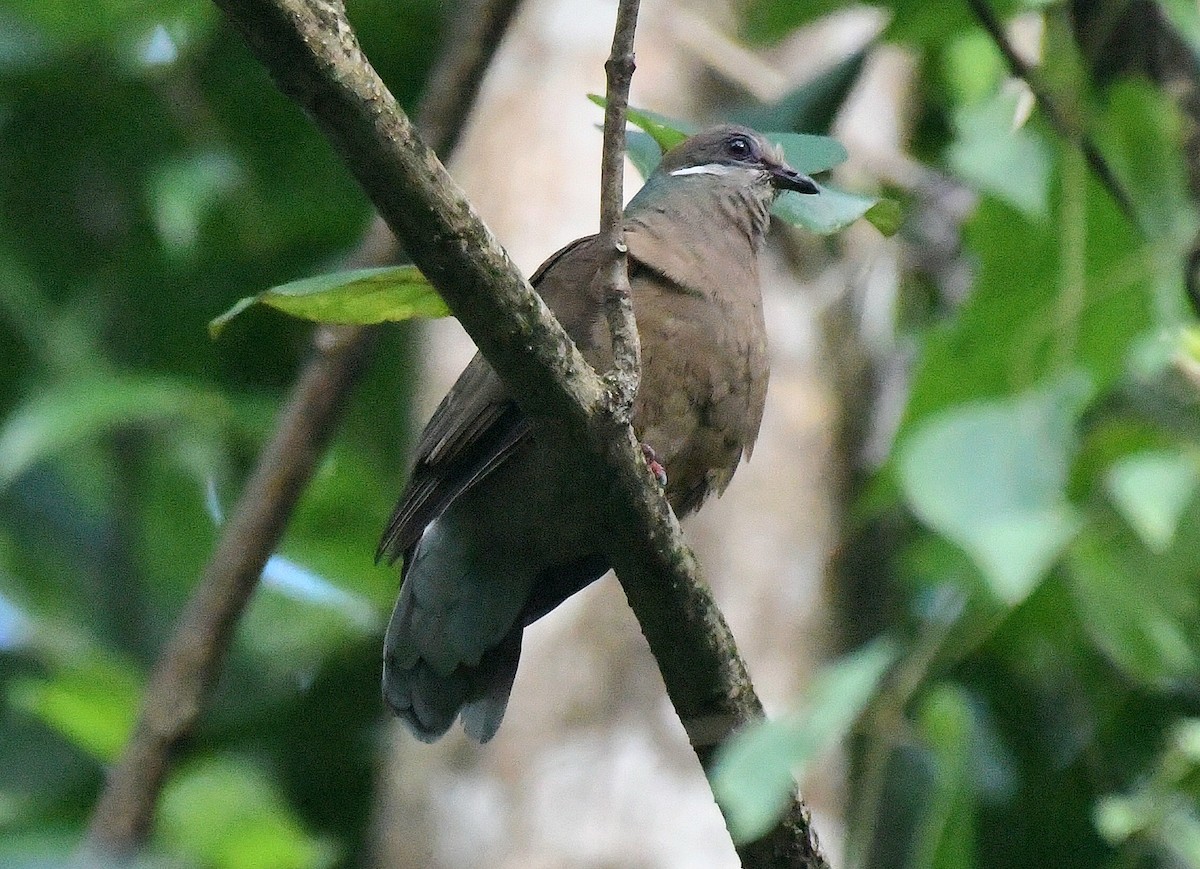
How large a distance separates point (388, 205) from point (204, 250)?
139 inches

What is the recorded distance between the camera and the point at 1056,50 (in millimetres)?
3736

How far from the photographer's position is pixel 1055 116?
342 centimetres

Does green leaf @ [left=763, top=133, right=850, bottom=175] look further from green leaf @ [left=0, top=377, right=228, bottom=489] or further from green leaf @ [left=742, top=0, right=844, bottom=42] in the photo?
green leaf @ [left=0, top=377, right=228, bottom=489]

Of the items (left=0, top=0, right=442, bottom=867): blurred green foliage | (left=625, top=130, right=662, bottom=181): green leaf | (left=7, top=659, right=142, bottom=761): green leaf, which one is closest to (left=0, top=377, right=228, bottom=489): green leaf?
(left=0, top=0, right=442, bottom=867): blurred green foliage

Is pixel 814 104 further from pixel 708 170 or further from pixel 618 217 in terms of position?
pixel 618 217

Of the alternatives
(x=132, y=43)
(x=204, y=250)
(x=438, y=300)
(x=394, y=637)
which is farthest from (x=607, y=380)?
(x=132, y=43)

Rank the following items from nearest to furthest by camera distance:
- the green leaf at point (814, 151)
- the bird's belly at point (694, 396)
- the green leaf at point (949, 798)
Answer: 1. the green leaf at point (814, 151)
2. the green leaf at point (949, 798)
3. the bird's belly at point (694, 396)

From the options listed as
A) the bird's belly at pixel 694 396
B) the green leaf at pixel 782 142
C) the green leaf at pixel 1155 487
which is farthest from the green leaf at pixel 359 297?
the green leaf at pixel 1155 487

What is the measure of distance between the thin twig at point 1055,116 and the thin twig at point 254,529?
3.23 feet

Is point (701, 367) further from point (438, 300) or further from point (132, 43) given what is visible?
point (132, 43)

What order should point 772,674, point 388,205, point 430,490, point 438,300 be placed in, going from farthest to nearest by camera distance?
point 772,674, point 430,490, point 438,300, point 388,205

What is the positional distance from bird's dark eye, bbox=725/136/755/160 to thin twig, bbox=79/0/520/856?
23.6 inches

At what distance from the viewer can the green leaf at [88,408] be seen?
4207 mm

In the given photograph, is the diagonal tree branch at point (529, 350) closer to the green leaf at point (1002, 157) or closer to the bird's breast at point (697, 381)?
the bird's breast at point (697, 381)
